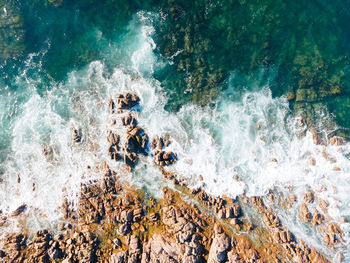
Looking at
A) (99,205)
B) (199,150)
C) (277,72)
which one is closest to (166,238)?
(99,205)

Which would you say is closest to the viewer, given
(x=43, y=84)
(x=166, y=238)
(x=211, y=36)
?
(x=166, y=238)

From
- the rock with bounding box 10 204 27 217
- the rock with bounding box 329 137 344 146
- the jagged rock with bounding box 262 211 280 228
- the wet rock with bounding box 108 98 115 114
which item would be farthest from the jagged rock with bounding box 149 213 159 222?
the rock with bounding box 329 137 344 146

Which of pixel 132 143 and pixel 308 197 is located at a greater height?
pixel 132 143

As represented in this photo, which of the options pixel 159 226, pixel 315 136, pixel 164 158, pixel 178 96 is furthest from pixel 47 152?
pixel 315 136

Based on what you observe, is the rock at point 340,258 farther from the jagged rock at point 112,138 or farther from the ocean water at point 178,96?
the jagged rock at point 112,138

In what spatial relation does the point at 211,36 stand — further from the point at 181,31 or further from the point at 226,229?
the point at 226,229

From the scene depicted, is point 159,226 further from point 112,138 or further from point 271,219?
point 271,219

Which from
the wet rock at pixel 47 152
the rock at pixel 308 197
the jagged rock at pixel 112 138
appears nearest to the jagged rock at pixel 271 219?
the rock at pixel 308 197

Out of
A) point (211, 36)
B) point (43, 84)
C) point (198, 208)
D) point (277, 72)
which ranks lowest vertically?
point (198, 208)
